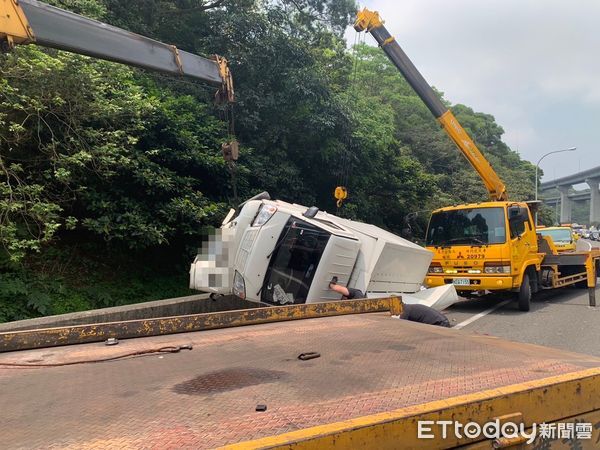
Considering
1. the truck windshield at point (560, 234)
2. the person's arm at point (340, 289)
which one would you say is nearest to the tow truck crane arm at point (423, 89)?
the truck windshield at point (560, 234)

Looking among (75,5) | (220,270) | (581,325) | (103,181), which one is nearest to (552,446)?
(220,270)

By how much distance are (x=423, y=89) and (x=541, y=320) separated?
678cm

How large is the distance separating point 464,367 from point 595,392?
530mm

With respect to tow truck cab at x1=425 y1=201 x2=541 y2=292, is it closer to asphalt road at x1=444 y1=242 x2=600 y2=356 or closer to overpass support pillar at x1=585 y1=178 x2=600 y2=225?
asphalt road at x1=444 y1=242 x2=600 y2=356

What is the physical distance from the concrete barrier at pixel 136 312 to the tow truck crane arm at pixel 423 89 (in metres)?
8.28

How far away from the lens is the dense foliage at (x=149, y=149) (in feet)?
23.3

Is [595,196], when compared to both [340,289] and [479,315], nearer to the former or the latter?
[479,315]

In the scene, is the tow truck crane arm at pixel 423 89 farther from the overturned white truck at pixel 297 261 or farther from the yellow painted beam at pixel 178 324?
the yellow painted beam at pixel 178 324

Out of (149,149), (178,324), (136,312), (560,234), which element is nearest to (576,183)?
(560,234)

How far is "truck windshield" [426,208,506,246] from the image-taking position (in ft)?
30.9

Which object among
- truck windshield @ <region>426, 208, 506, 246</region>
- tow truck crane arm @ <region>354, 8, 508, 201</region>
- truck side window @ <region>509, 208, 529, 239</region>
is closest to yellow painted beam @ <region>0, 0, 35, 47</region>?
truck windshield @ <region>426, 208, 506, 246</region>

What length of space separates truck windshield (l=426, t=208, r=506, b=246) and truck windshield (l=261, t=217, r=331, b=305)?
208 inches

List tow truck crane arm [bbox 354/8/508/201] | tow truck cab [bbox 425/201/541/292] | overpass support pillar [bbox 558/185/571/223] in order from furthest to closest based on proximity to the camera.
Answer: overpass support pillar [bbox 558/185/571/223] < tow truck crane arm [bbox 354/8/508/201] < tow truck cab [bbox 425/201/541/292]

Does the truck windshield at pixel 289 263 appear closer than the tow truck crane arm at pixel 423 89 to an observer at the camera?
Yes
